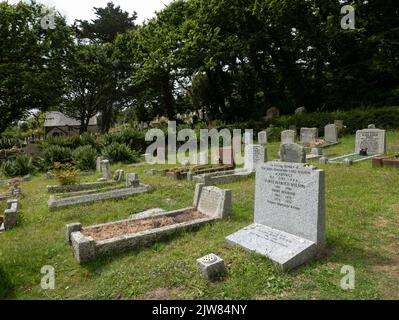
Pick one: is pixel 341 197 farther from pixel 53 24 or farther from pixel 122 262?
pixel 53 24

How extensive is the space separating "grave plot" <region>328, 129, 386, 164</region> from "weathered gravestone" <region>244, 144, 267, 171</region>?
283 centimetres

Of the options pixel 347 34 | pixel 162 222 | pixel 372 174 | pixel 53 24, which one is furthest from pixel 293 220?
pixel 53 24

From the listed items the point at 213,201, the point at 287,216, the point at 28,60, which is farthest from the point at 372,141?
the point at 28,60

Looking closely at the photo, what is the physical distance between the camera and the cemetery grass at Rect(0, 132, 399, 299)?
451cm

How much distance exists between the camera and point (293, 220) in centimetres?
564

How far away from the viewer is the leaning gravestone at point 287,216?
519 cm

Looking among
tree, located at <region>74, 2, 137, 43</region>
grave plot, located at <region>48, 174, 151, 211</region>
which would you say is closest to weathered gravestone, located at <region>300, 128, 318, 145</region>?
grave plot, located at <region>48, 174, 151, 211</region>

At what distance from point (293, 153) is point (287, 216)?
40.8 inches

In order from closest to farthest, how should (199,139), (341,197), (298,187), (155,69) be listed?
(298,187)
(341,197)
(199,139)
(155,69)

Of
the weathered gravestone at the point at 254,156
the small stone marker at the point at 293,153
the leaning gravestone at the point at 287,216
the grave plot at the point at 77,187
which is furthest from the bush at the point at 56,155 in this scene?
the small stone marker at the point at 293,153

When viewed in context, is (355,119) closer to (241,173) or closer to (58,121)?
(241,173)

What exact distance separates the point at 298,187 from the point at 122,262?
9.78 feet

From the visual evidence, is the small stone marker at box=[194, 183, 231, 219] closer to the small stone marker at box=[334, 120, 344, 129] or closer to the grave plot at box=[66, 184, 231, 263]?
the grave plot at box=[66, 184, 231, 263]

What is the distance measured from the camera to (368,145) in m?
14.1
